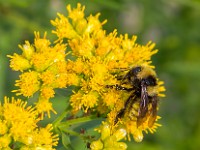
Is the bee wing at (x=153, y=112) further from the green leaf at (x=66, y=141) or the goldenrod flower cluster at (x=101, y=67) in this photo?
the green leaf at (x=66, y=141)

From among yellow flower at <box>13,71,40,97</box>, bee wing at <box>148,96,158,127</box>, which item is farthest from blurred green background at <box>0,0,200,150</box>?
bee wing at <box>148,96,158,127</box>

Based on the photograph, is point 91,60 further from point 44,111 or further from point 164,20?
point 164,20

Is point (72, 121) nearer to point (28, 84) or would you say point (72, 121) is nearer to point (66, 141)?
point (66, 141)

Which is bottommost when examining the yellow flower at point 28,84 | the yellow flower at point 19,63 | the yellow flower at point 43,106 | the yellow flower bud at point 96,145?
the yellow flower bud at point 96,145

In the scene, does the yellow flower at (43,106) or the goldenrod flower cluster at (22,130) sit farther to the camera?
the yellow flower at (43,106)

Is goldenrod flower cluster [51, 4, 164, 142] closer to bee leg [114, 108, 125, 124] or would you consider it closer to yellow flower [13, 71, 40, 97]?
bee leg [114, 108, 125, 124]

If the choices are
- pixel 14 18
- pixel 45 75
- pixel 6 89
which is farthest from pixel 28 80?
Answer: pixel 14 18

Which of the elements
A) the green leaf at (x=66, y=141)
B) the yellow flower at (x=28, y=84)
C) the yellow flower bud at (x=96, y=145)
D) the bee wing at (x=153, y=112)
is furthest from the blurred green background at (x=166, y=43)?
the yellow flower bud at (x=96, y=145)
